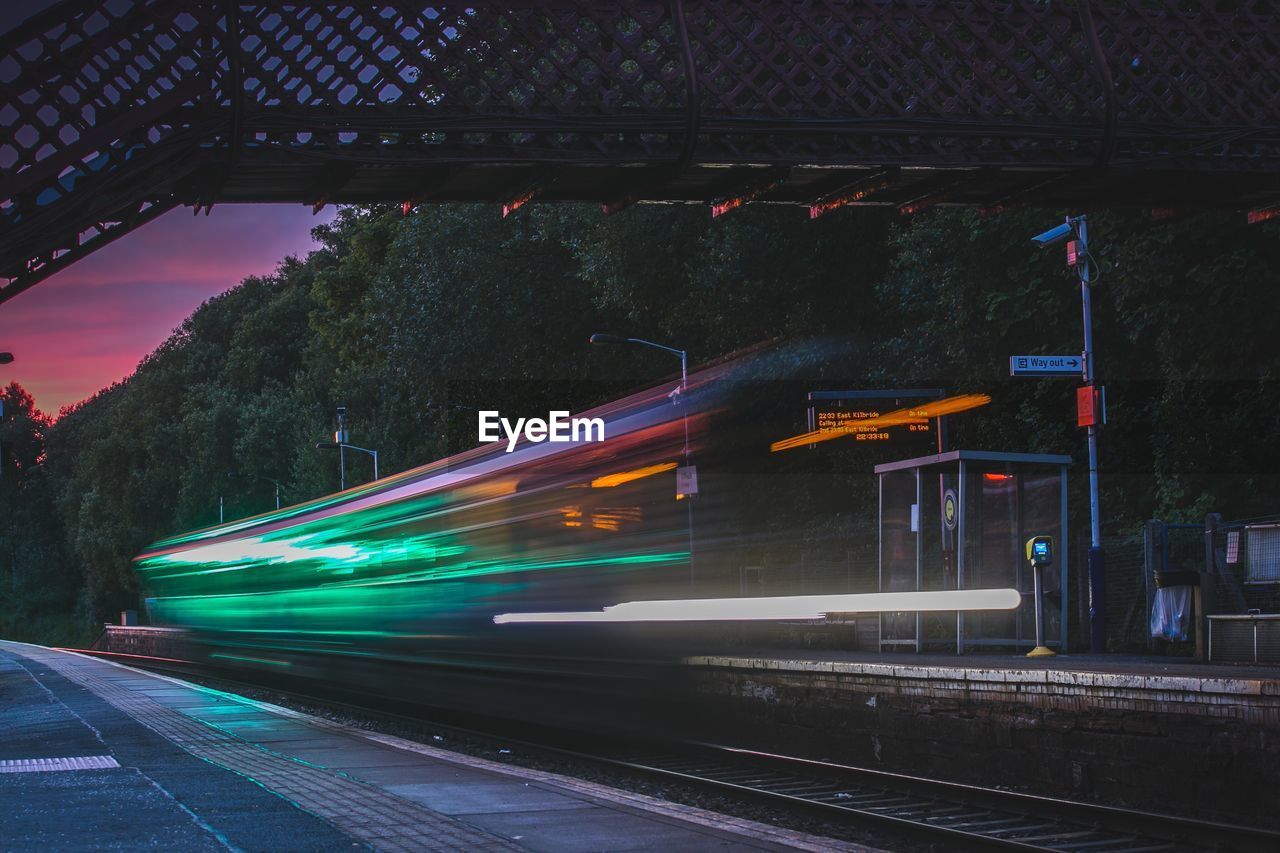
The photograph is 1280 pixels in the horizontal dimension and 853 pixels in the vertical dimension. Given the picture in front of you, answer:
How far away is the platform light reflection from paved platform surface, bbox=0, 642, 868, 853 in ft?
7.04

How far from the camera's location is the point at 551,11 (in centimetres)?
1253

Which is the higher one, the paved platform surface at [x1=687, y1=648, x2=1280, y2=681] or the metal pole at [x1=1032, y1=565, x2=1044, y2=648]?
the metal pole at [x1=1032, y1=565, x2=1044, y2=648]

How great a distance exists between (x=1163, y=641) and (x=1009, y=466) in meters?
3.26

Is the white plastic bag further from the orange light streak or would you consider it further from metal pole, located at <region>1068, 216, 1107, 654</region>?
the orange light streak

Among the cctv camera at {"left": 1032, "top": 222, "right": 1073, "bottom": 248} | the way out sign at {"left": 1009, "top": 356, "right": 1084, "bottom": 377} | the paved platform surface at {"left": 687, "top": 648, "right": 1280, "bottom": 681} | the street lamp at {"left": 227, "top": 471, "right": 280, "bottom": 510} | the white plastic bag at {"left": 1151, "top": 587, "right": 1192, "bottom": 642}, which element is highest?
the cctv camera at {"left": 1032, "top": 222, "right": 1073, "bottom": 248}

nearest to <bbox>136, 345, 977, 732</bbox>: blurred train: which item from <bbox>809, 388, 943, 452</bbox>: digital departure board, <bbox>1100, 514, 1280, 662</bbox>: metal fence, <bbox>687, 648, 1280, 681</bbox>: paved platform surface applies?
<bbox>687, 648, 1280, 681</bbox>: paved platform surface

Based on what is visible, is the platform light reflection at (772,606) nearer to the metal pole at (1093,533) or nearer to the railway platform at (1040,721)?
the railway platform at (1040,721)

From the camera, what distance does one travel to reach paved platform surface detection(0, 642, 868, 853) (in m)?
9.27

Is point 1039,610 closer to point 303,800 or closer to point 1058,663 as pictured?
point 1058,663

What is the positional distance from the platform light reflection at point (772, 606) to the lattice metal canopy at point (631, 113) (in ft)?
14.1

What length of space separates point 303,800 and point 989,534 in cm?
1408

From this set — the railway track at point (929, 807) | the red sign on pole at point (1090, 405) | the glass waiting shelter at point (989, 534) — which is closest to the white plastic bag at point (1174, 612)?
the glass waiting shelter at point (989, 534)

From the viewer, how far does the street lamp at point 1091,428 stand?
70.4ft

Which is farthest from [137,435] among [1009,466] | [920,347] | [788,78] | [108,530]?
[788,78]
